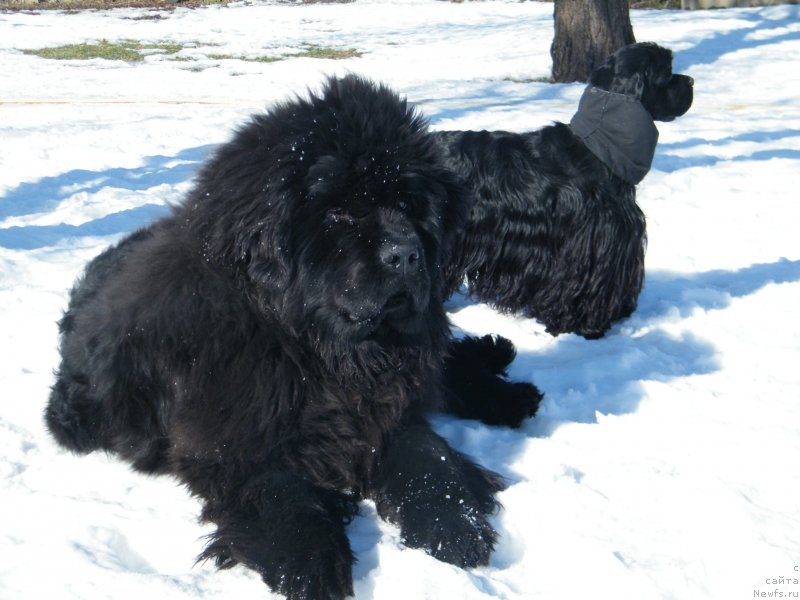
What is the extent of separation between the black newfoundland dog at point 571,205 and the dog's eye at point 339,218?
2359 mm

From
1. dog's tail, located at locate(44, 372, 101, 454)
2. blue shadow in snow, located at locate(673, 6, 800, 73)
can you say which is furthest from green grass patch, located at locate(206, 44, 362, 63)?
dog's tail, located at locate(44, 372, 101, 454)

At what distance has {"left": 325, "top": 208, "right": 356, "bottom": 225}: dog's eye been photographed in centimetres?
263

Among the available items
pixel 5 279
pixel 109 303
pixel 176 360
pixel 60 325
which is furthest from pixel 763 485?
pixel 5 279

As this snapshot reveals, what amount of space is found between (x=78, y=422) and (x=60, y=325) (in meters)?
0.68

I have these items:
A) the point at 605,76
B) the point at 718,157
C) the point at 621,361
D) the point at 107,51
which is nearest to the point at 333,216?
the point at 621,361

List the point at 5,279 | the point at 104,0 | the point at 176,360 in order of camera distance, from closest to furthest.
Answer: the point at 176,360 → the point at 5,279 → the point at 104,0

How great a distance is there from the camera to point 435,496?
265 centimetres

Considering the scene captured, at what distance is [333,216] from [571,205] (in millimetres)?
2535

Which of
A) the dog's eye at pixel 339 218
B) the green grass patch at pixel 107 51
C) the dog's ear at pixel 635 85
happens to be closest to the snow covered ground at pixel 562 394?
the dog's eye at pixel 339 218

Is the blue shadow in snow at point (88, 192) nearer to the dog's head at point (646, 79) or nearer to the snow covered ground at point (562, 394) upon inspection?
the snow covered ground at point (562, 394)

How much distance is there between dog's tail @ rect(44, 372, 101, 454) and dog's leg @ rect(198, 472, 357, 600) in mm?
675

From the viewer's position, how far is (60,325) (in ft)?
11.9

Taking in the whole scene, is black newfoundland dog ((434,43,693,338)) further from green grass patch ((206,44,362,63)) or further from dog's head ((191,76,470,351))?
green grass patch ((206,44,362,63))

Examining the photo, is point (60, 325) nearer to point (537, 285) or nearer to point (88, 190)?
point (537, 285)
